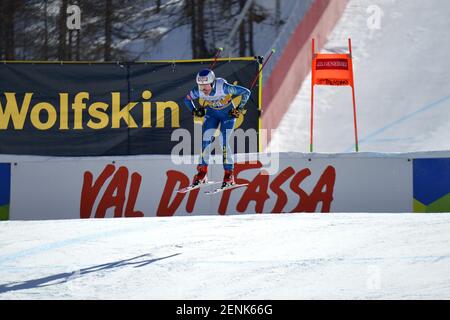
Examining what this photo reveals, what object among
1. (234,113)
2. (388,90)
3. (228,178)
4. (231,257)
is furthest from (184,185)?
(388,90)

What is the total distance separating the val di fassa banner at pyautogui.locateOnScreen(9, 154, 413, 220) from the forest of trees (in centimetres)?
740

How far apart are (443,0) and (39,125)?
11.1 meters

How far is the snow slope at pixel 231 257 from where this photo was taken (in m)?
6.80

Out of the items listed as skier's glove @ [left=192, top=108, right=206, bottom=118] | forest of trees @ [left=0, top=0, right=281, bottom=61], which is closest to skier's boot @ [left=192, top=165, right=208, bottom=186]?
skier's glove @ [left=192, top=108, right=206, bottom=118]

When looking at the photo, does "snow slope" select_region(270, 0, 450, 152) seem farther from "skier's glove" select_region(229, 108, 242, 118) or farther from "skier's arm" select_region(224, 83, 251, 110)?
"skier's glove" select_region(229, 108, 242, 118)

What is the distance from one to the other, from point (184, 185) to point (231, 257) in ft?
11.0

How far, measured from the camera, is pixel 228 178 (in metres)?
10.4

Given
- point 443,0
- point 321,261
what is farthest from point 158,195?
point 443,0

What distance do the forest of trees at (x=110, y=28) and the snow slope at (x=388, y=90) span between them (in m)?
2.63

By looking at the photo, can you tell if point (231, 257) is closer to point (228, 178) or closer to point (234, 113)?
point (228, 178)

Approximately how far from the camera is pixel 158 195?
1137 centimetres

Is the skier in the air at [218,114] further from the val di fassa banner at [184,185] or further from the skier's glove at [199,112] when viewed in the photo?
the val di fassa banner at [184,185]

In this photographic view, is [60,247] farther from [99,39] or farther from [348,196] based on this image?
[99,39]

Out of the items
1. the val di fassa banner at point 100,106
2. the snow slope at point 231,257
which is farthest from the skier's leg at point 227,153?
the val di fassa banner at point 100,106
